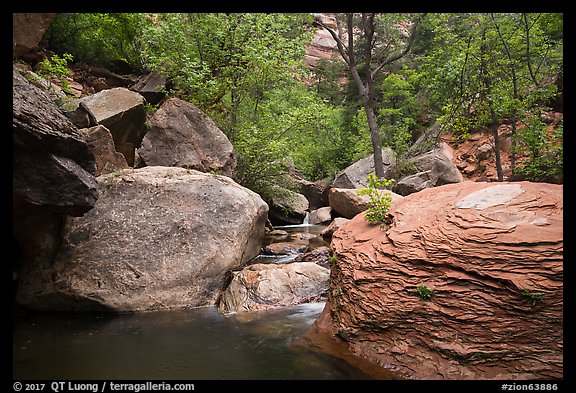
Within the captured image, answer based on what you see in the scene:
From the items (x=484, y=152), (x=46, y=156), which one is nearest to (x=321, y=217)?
(x=484, y=152)

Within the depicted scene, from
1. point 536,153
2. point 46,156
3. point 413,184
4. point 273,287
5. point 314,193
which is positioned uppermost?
point 46,156

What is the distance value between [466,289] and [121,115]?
1019 centimetres

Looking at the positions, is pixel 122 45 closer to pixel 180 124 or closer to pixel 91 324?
pixel 180 124

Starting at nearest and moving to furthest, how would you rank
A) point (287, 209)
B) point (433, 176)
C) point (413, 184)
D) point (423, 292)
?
point (423, 292)
point (287, 209)
point (413, 184)
point (433, 176)

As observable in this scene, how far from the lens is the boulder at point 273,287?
641cm

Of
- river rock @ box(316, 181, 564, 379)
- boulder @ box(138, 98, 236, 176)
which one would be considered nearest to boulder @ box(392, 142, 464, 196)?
boulder @ box(138, 98, 236, 176)

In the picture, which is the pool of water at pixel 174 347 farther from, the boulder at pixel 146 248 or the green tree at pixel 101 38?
the green tree at pixel 101 38

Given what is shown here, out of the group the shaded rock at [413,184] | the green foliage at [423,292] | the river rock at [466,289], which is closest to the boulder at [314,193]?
the shaded rock at [413,184]

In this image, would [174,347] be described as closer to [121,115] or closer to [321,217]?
[121,115]

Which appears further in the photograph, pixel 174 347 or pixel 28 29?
pixel 28 29

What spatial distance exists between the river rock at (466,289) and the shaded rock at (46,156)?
452 cm

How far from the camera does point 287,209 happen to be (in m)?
16.5

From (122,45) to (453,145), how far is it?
20.3m
